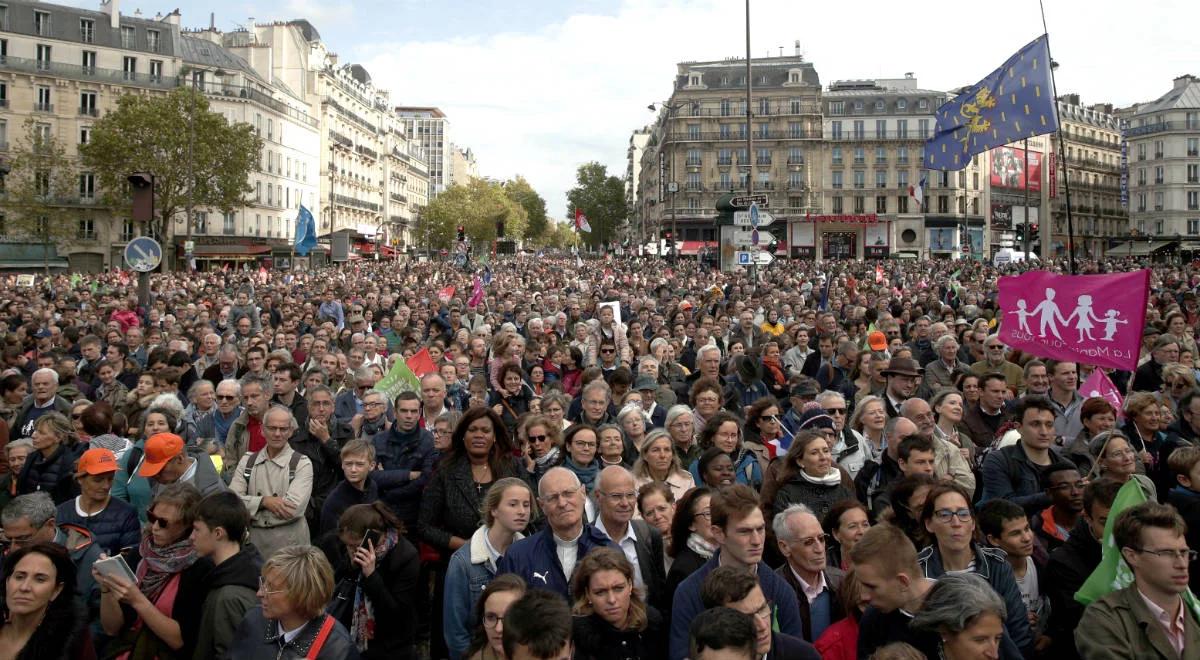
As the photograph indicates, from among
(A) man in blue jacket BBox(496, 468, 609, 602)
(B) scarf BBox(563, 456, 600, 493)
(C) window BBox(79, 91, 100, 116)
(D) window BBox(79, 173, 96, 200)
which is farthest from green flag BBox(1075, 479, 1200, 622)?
(C) window BBox(79, 91, 100, 116)

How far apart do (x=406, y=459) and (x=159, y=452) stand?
1464 millimetres

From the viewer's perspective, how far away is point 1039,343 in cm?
761

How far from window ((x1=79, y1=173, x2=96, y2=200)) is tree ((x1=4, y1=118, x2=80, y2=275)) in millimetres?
2469

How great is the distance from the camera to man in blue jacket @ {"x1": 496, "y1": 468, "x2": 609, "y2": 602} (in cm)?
420

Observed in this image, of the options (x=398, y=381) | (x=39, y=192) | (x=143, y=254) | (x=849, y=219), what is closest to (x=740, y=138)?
(x=849, y=219)

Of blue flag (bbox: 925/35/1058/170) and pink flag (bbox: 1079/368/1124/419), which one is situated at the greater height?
blue flag (bbox: 925/35/1058/170)

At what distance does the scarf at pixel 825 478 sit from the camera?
5.02 m

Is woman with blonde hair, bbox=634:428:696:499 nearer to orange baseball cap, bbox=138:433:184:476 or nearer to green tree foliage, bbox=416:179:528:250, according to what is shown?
orange baseball cap, bbox=138:433:184:476

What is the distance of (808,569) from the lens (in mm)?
4078

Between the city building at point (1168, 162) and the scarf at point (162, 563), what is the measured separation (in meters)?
101

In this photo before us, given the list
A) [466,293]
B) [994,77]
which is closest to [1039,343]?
[994,77]

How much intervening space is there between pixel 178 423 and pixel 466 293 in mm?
18828

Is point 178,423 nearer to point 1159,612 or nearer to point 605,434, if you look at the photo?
point 605,434

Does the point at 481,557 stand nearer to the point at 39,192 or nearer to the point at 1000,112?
the point at 1000,112
